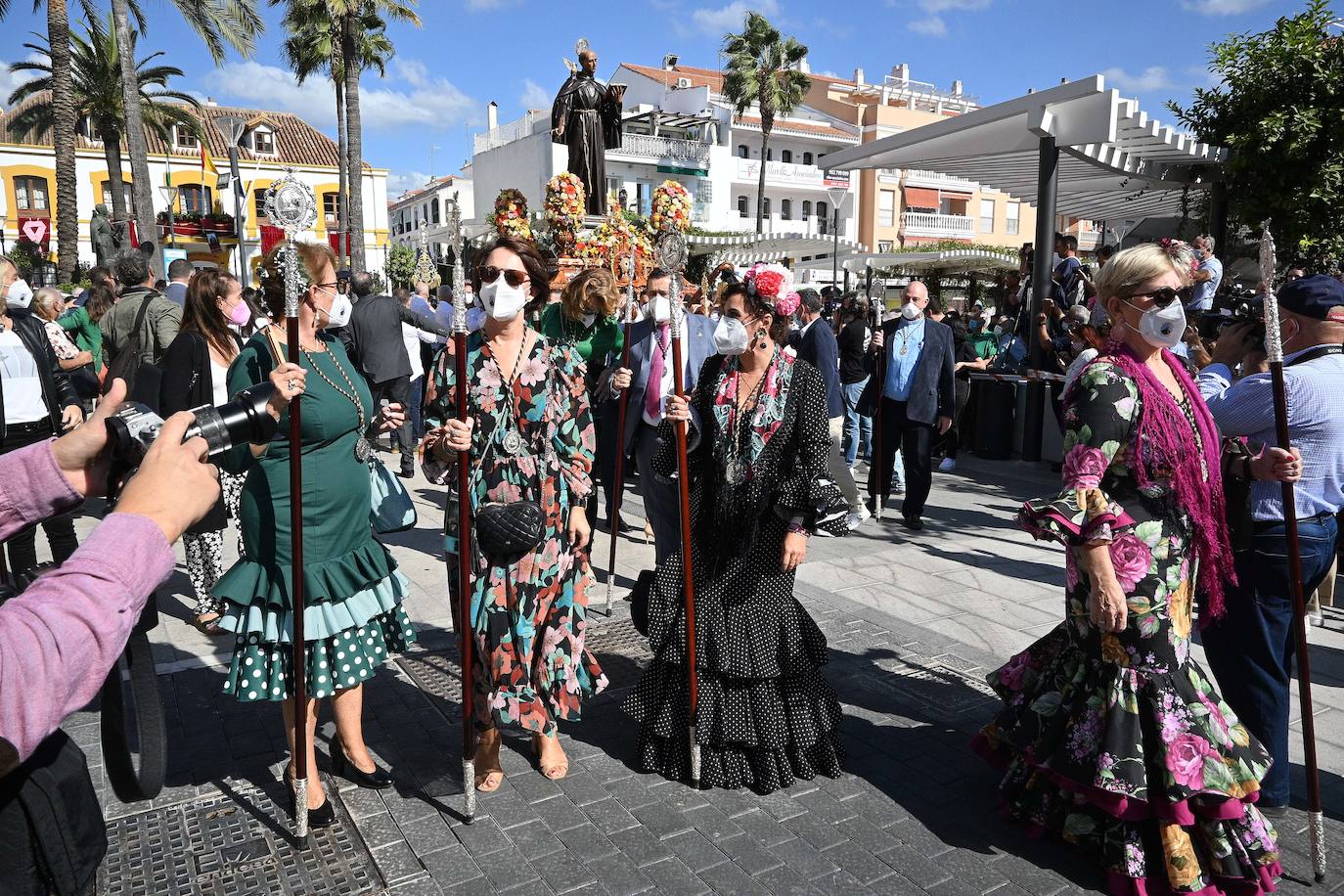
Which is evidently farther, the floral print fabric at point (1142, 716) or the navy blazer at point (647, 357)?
the navy blazer at point (647, 357)

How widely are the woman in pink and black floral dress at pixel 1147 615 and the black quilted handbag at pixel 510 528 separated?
1.68 m

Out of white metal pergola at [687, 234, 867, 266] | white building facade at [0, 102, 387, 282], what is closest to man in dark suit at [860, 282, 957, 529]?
white metal pergola at [687, 234, 867, 266]

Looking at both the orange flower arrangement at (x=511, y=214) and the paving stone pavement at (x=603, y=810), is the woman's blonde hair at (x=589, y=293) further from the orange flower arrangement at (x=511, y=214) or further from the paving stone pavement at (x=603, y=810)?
the paving stone pavement at (x=603, y=810)

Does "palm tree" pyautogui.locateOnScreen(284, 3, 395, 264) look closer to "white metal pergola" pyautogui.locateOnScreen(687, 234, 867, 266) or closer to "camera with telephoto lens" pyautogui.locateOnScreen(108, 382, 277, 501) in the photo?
"white metal pergola" pyautogui.locateOnScreen(687, 234, 867, 266)

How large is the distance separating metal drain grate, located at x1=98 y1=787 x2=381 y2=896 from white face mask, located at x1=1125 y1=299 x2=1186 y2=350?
3008 mm

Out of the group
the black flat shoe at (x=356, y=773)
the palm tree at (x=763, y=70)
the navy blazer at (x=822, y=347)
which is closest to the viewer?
the black flat shoe at (x=356, y=773)

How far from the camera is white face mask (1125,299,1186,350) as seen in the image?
285 centimetres

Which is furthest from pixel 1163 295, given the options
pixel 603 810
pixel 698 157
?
pixel 698 157

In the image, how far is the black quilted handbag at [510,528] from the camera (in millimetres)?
3305

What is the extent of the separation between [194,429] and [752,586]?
2414mm

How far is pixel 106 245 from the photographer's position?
1717cm

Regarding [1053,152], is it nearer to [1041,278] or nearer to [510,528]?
[1041,278]

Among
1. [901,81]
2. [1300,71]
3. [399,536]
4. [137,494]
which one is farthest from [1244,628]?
[901,81]

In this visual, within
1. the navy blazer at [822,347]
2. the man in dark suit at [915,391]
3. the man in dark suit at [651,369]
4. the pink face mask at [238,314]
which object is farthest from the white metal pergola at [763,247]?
the pink face mask at [238,314]
